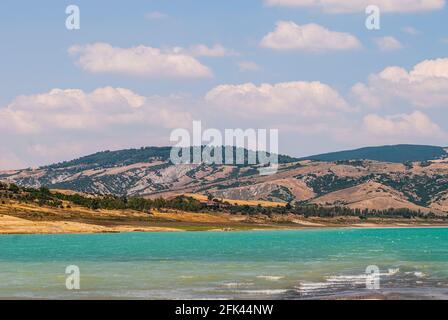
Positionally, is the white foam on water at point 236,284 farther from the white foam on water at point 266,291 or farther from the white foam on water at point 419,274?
the white foam on water at point 419,274

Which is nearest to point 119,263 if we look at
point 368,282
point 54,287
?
point 54,287

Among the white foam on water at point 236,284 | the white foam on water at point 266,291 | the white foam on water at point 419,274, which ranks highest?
the white foam on water at point 266,291

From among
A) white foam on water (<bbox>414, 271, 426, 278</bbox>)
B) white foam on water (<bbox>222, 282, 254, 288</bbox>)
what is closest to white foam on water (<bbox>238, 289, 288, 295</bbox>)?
white foam on water (<bbox>222, 282, 254, 288</bbox>)

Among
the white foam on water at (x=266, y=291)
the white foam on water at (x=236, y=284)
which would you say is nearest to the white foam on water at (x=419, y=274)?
the white foam on water at (x=236, y=284)

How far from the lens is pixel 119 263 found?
91.8 metres

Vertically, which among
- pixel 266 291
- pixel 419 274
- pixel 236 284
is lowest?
pixel 419 274

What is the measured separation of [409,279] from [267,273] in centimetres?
1515

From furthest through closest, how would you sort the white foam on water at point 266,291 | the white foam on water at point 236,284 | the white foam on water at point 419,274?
the white foam on water at point 419,274 < the white foam on water at point 236,284 < the white foam on water at point 266,291

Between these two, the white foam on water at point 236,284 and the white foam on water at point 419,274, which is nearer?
the white foam on water at point 236,284

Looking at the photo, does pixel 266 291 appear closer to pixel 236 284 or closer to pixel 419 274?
pixel 236 284

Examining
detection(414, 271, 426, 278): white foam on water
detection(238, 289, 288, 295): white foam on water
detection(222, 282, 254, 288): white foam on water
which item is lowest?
detection(414, 271, 426, 278): white foam on water

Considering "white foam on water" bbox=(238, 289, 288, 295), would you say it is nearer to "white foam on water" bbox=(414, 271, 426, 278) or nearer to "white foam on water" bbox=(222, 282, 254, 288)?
"white foam on water" bbox=(222, 282, 254, 288)

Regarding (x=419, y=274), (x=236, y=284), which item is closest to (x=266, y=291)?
(x=236, y=284)
